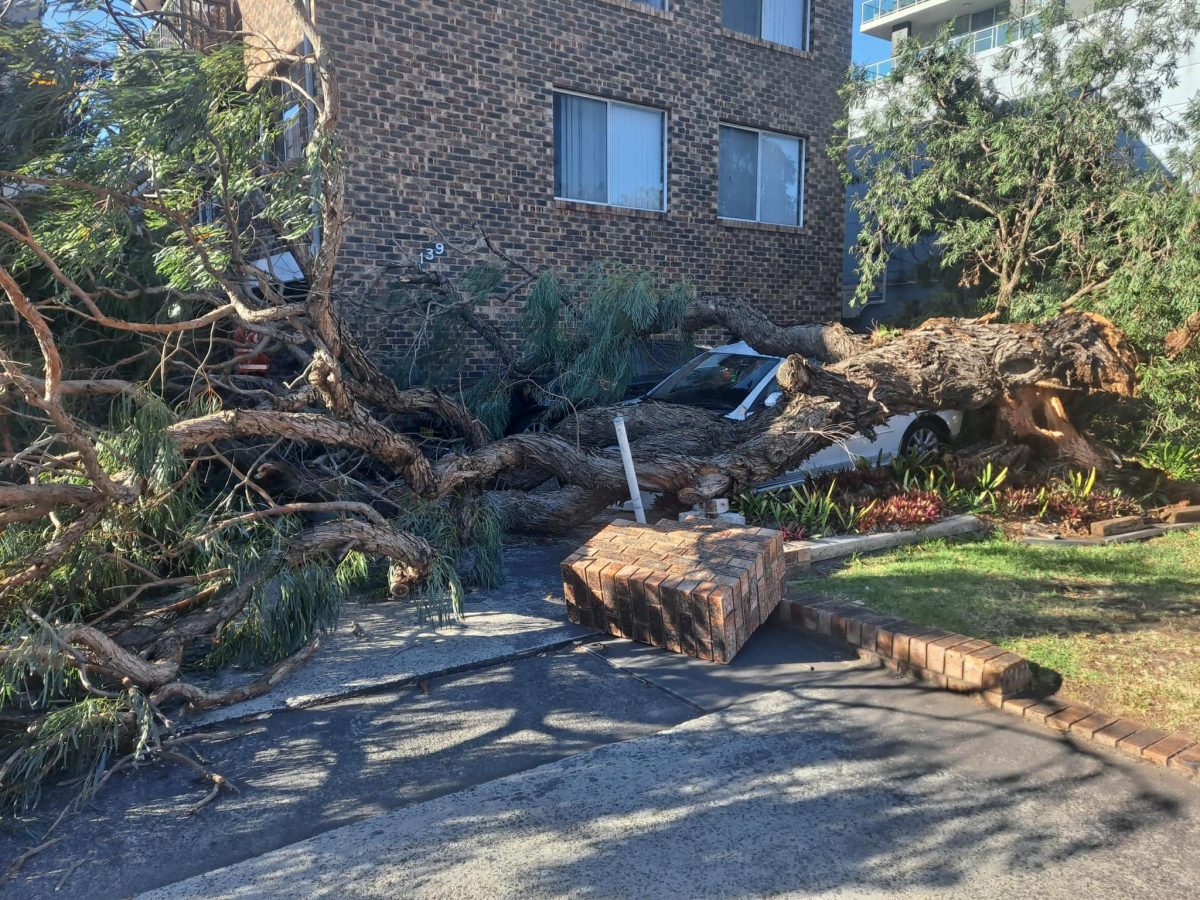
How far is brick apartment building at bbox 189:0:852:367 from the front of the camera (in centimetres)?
1027

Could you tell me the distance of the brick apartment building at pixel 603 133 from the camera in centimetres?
1027

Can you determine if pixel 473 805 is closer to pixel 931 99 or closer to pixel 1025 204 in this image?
pixel 1025 204

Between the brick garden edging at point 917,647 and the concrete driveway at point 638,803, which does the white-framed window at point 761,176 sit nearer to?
the brick garden edging at point 917,647

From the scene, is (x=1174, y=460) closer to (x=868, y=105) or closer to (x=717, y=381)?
(x=717, y=381)

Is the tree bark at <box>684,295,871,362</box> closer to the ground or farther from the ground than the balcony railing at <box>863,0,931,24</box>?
closer to the ground

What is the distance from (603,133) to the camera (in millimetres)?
12133

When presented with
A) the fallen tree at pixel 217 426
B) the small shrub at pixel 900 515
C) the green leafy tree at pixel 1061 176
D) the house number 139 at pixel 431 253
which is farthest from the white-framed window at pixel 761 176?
the small shrub at pixel 900 515

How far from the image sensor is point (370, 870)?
319 centimetres

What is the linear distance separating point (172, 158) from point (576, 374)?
11.9 feet

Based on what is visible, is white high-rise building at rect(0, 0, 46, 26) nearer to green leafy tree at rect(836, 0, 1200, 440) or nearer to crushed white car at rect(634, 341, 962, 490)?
crushed white car at rect(634, 341, 962, 490)

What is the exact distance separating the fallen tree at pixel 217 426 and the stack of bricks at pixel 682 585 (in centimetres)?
85

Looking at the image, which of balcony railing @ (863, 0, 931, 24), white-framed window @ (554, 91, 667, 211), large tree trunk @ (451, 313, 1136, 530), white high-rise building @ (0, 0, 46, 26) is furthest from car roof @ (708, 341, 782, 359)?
balcony railing @ (863, 0, 931, 24)

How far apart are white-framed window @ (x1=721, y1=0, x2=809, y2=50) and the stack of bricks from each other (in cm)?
1004

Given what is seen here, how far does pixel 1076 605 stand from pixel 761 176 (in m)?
9.56
